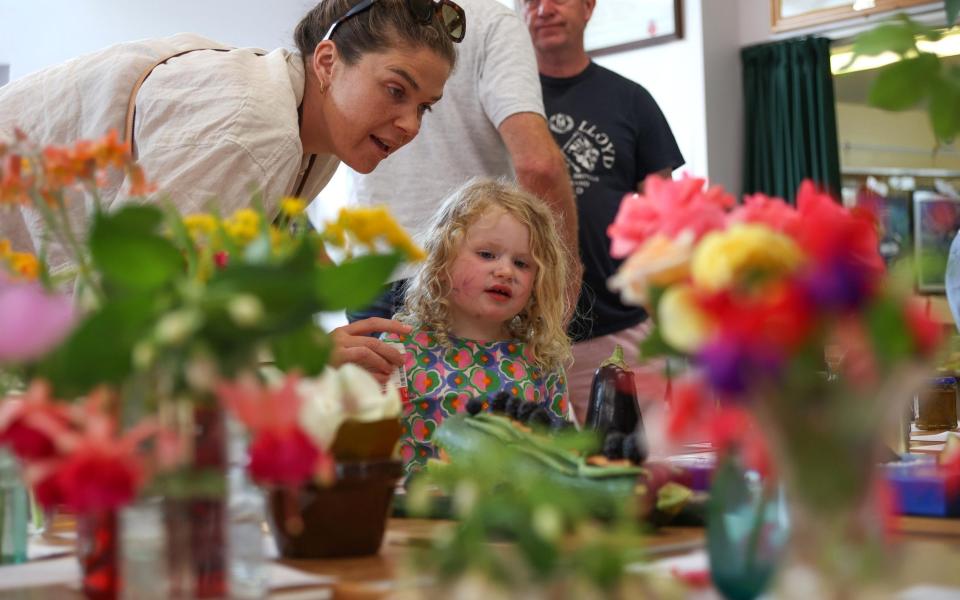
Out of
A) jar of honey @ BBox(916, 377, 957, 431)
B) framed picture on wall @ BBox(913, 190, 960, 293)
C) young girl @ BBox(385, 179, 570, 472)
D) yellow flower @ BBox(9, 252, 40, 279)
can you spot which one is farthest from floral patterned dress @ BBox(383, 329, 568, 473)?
framed picture on wall @ BBox(913, 190, 960, 293)

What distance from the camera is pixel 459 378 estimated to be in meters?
2.43

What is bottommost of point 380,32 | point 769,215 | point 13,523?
point 13,523

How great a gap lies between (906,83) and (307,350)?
436mm

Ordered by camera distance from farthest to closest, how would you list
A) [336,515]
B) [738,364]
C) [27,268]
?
1. [336,515]
2. [27,268]
3. [738,364]

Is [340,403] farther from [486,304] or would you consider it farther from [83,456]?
[486,304]

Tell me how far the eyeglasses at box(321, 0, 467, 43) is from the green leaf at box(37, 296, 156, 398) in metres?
1.45

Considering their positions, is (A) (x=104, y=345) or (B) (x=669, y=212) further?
(B) (x=669, y=212)

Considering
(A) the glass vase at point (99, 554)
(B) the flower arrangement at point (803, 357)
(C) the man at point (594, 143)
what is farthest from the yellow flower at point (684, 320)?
(C) the man at point (594, 143)

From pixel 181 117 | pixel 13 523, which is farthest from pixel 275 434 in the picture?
pixel 181 117

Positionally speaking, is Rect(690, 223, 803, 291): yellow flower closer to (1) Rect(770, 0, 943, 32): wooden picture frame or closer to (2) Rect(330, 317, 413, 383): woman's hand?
(2) Rect(330, 317, 413, 383): woman's hand

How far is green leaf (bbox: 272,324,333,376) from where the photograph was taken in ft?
2.25

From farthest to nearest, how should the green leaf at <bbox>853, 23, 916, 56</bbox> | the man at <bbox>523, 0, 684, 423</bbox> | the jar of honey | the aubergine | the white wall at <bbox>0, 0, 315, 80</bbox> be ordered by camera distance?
the white wall at <bbox>0, 0, 315, 80</bbox> → the man at <bbox>523, 0, 684, 423</bbox> → the jar of honey → the aubergine → the green leaf at <bbox>853, 23, 916, 56</bbox>

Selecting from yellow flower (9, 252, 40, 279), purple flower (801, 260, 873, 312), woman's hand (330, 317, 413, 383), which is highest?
yellow flower (9, 252, 40, 279)

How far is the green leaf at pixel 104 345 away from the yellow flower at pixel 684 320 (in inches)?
9.9
